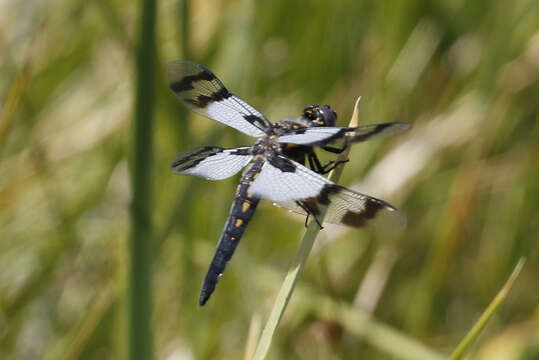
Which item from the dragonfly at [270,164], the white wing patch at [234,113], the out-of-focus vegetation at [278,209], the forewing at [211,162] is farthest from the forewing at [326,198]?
the out-of-focus vegetation at [278,209]

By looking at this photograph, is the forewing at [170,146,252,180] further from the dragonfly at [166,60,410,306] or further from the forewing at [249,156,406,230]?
the forewing at [249,156,406,230]

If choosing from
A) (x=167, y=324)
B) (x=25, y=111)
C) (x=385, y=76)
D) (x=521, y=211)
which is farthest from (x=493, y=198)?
(x=25, y=111)

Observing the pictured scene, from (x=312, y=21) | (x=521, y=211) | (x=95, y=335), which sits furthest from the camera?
(x=312, y=21)

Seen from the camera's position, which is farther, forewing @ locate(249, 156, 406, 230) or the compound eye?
the compound eye

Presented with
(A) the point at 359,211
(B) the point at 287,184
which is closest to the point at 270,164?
(B) the point at 287,184

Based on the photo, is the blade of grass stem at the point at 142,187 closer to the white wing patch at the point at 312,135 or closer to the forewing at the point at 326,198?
the forewing at the point at 326,198

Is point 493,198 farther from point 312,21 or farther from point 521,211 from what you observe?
point 312,21

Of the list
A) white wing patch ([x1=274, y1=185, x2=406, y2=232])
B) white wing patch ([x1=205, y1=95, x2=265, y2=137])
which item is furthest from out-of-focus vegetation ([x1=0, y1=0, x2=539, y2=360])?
white wing patch ([x1=274, y1=185, x2=406, y2=232])

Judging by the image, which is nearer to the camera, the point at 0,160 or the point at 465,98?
the point at 0,160
